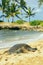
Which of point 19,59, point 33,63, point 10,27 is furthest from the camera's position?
point 10,27

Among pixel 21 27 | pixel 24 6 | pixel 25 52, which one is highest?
pixel 25 52

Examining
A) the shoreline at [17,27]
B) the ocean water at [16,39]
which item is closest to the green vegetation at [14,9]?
the shoreline at [17,27]

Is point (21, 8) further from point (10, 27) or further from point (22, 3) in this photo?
point (10, 27)

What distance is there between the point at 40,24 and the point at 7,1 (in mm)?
11853

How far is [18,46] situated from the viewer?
14.3 m

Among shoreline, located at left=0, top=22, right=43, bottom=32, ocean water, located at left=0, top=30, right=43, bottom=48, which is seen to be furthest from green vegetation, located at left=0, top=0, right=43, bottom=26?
ocean water, located at left=0, top=30, right=43, bottom=48

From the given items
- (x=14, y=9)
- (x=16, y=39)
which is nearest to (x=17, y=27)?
(x=14, y=9)

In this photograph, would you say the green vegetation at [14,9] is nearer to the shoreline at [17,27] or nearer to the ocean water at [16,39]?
the shoreline at [17,27]

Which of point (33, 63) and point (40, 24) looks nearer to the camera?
point (33, 63)

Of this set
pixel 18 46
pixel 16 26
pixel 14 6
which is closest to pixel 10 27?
pixel 16 26

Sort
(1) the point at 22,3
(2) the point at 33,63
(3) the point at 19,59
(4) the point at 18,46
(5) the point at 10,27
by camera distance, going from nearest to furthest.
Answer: (2) the point at 33,63, (3) the point at 19,59, (4) the point at 18,46, (5) the point at 10,27, (1) the point at 22,3

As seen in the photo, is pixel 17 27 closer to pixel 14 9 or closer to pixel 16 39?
pixel 14 9

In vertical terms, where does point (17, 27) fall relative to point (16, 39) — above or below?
below

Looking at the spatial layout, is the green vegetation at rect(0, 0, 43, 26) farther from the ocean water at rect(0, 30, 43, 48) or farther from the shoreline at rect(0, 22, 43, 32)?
the ocean water at rect(0, 30, 43, 48)
